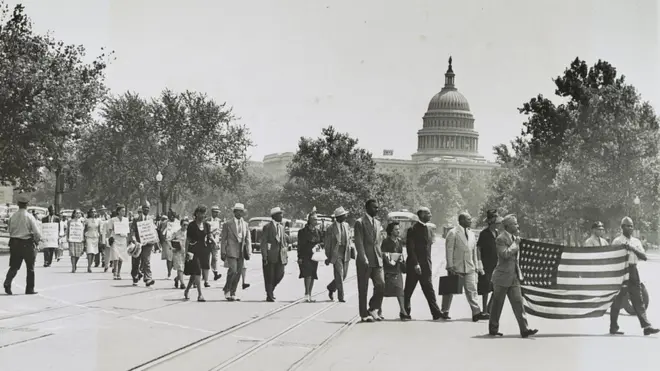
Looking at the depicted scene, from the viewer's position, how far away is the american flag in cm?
1600

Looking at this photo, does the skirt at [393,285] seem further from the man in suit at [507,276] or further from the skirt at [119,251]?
the skirt at [119,251]

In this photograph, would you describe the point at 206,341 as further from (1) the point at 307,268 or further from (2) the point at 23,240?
(2) the point at 23,240

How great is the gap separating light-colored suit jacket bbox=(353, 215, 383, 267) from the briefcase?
1047 millimetres

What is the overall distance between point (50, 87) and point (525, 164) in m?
40.9

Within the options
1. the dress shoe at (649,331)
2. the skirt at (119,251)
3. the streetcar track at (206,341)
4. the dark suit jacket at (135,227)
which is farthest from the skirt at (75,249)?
the dress shoe at (649,331)

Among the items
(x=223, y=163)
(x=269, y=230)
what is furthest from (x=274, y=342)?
(x=223, y=163)

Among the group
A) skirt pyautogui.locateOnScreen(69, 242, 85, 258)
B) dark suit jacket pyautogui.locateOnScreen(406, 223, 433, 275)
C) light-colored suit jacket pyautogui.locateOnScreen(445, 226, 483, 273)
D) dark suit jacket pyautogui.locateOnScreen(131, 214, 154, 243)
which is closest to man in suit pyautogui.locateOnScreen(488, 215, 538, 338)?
light-colored suit jacket pyautogui.locateOnScreen(445, 226, 483, 273)

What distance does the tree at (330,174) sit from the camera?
342ft

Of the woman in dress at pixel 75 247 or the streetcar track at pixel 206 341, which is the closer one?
the streetcar track at pixel 206 341

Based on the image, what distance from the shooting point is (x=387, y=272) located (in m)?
17.5

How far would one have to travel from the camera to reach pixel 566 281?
652 inches

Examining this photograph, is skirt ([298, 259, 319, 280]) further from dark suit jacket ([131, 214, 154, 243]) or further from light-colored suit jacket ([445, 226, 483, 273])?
dark suit jacket ([131, 214, 154, 243])

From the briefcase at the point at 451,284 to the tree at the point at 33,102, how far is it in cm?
2858

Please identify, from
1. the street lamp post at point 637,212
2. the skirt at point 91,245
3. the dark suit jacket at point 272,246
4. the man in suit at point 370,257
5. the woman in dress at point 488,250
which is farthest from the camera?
the street lamp post at point 637,212
